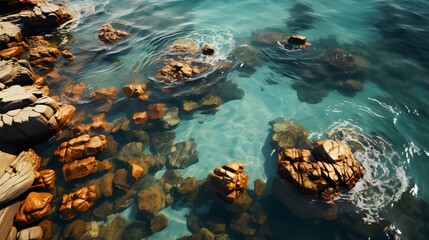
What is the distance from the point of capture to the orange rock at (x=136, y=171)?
9062 mm

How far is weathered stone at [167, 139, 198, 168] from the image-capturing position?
977 centimetres

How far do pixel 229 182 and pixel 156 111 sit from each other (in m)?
5.14

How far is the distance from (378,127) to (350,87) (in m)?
2.76

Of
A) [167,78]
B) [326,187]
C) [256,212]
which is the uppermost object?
[167,78]

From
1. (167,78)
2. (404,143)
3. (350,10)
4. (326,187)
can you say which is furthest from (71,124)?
(350,10)

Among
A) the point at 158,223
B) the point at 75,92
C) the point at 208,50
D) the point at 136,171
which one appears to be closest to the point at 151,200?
the point at 158,223

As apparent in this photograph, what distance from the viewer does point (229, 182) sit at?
8.15m

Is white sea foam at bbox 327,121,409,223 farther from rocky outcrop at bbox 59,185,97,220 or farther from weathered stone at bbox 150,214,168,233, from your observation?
rocky outcrop at bbox 59,185,97,220

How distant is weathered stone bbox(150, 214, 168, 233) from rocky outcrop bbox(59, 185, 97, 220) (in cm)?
231

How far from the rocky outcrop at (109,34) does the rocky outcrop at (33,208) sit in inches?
442

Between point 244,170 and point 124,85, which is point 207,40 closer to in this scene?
point 124,85

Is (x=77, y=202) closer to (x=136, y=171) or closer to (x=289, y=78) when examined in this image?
(x=136, y=171)

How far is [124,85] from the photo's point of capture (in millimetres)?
12883

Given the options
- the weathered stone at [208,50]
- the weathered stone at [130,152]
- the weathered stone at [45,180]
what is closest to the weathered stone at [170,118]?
the weathered stone at [130,152]
